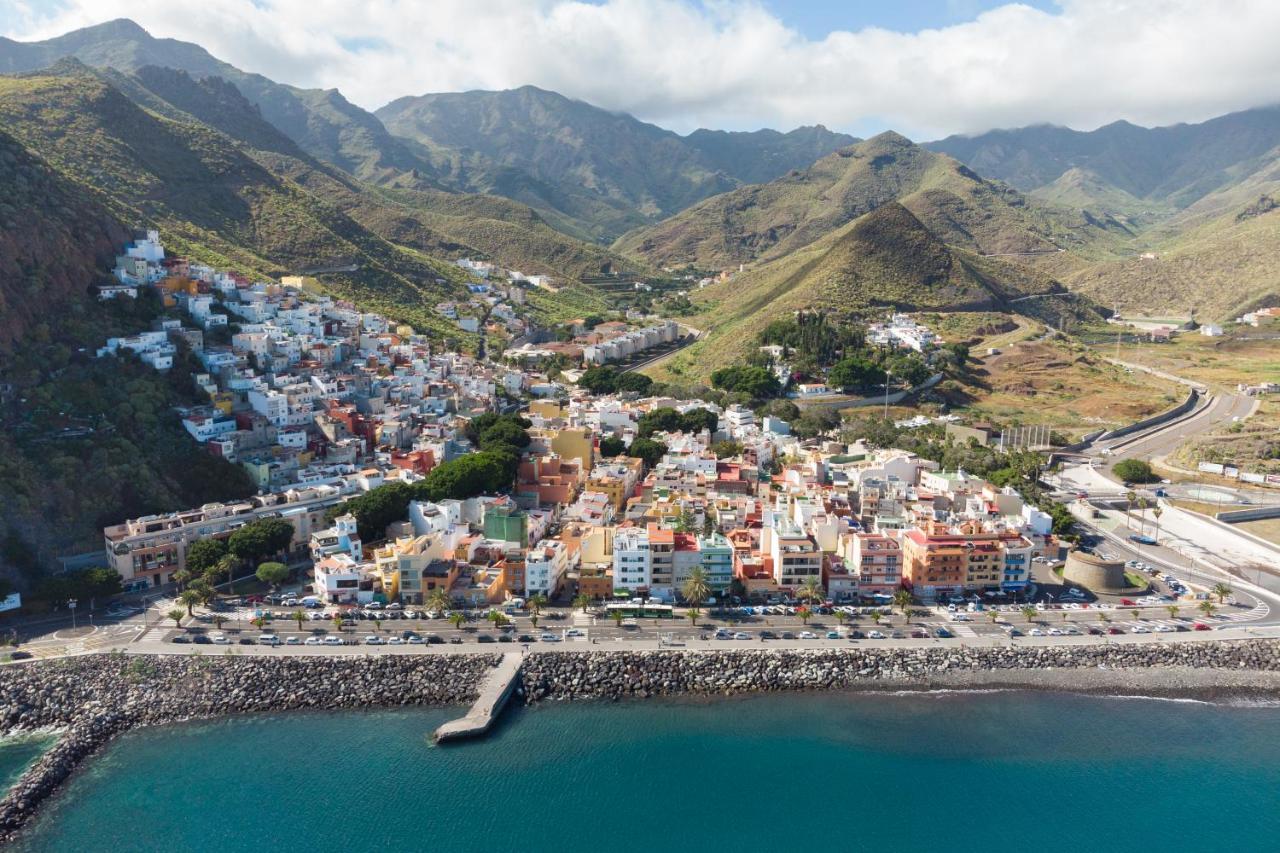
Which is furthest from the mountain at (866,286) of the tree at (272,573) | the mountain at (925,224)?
the tree at (272,573)

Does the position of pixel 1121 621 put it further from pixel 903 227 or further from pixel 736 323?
pixel 903 227

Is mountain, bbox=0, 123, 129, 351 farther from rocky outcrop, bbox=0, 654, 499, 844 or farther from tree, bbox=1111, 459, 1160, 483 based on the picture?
tree, bbox=1111, 459, 1160, 483

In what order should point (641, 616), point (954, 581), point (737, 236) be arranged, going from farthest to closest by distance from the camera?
1. point (737, 236)
2. point (954, 581)
3. point (641, 616)

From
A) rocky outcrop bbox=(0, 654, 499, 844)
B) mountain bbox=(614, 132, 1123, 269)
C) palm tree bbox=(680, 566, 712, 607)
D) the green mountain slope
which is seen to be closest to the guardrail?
palm tree bbox=(680, 566, 712, 607)

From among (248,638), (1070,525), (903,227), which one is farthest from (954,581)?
(903,227)

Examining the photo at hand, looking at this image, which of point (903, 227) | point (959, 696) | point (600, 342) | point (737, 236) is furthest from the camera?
point (737, 236)

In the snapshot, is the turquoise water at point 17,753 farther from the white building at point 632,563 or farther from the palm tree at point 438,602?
the white building at point 632,563

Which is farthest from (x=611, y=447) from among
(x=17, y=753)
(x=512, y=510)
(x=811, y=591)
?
(x=17, y=753)

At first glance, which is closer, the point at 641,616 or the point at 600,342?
the point at 641,616
